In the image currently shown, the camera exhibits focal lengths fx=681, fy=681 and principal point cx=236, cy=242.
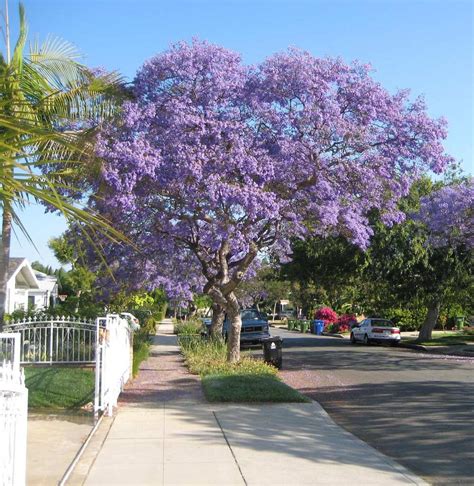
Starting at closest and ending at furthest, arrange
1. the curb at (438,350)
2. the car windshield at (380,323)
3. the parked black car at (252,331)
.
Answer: the curb at (438,350) < the parked black car at (252,331) < the car windshield at (380,323)

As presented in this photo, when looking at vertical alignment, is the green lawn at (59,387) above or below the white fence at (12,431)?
below

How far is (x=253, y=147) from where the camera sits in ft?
53.1

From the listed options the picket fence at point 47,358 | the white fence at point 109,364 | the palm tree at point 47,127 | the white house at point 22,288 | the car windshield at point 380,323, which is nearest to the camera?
the palm tree at point 47,127

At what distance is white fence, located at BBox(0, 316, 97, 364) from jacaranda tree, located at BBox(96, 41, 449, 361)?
113 inches

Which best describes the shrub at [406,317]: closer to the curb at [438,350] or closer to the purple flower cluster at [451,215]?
the curb at [438,350]

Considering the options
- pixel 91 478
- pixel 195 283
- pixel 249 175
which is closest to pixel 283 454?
pixel 91 478

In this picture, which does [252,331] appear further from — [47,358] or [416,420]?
[416,420]

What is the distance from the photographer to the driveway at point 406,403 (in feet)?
28.7

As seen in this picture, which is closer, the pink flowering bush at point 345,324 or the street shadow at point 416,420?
the street shadow at point 416,420

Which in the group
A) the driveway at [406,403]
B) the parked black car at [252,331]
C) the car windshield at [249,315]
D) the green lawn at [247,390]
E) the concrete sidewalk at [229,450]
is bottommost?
the driveway at [406,403]

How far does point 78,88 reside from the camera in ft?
37.3

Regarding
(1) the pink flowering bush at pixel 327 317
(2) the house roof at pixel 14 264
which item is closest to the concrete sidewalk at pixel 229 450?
(2) the house roof at pixel 14 264

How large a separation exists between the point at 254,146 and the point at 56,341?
20.8 feet

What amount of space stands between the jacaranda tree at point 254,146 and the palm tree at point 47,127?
121 cm
